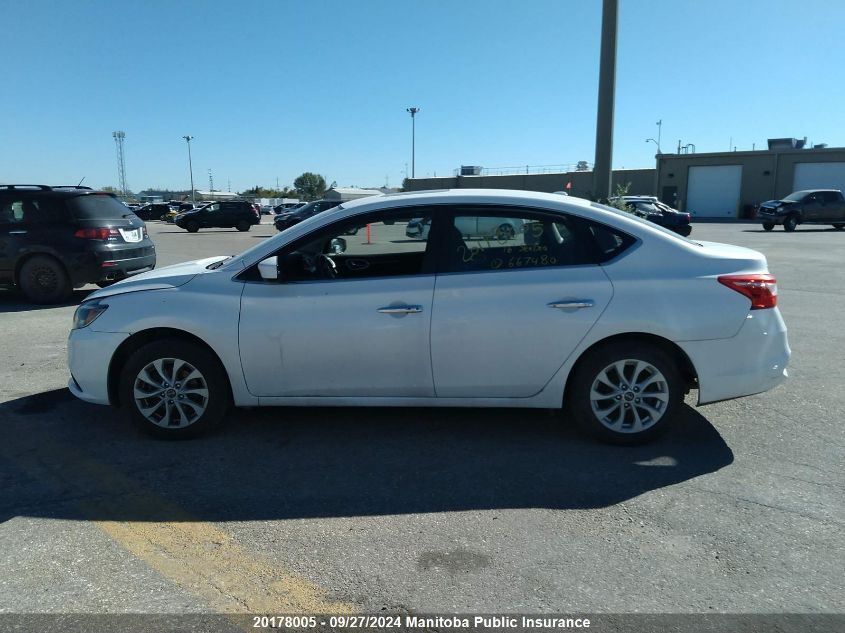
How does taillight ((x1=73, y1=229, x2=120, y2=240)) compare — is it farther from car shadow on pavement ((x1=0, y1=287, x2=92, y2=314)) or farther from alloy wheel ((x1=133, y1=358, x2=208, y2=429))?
alloy wheel ((x1=133, y1=358, x2=208, y2=429))

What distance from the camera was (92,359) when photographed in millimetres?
4453

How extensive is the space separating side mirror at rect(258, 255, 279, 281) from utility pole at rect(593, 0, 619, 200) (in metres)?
9.61

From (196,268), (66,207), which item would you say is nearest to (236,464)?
(196,268)

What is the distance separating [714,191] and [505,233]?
49.9 m

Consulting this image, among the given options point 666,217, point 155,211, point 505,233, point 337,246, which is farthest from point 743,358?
point 155,211

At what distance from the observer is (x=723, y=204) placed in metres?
48.3

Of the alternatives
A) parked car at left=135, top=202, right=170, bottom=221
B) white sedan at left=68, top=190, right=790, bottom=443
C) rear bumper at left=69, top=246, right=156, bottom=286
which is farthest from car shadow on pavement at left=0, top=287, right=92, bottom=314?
parked car at left=135, top=202, right=170, bottom=221

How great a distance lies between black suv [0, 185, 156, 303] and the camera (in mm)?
9750

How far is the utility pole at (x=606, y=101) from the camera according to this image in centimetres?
1145

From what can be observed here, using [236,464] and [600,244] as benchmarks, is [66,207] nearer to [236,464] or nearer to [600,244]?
[236,464]

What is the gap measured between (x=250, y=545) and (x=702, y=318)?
3.02 meters

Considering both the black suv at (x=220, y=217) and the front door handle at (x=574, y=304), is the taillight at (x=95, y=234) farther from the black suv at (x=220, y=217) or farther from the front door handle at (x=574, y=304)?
the black suv at (x=220, y=217)

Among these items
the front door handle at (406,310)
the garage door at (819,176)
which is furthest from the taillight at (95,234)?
the garage door at (819,176)

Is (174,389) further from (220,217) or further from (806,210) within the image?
(220,217)
